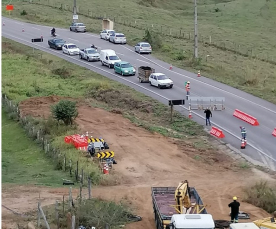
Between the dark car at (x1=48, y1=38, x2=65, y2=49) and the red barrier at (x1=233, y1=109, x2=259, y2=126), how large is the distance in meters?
31.9

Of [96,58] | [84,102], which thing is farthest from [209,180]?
[96,58]

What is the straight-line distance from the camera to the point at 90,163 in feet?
107

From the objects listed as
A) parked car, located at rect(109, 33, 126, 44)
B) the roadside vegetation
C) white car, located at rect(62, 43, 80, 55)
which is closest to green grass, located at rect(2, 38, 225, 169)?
the roadside vegetation

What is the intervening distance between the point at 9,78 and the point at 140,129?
20384 millimetres

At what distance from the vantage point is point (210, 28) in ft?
320

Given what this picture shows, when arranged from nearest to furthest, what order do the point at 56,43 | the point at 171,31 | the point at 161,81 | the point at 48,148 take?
the point at 48,148 → the point at 161,81 → the point at 56,43 → the point at 171,31

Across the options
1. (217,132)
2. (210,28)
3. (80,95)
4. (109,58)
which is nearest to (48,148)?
(217,132)

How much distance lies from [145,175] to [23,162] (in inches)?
299

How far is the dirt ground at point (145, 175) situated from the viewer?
26.6 meters

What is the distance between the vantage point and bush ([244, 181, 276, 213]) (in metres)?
26.8

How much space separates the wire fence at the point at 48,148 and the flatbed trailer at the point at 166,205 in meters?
2.96

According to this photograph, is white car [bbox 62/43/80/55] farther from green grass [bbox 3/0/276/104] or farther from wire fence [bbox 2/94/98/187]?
wire fence [bbox 2/94/98/187]

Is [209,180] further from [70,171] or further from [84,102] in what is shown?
[84,102]

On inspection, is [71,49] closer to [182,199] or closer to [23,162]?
[23,162]
